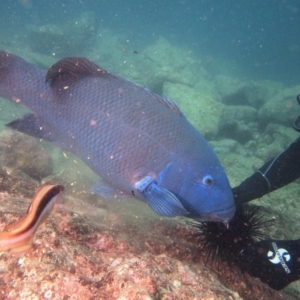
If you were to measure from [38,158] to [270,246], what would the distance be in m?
5.20

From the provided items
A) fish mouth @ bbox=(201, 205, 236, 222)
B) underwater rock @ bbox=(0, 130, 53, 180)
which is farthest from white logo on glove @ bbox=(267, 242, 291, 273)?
underwater rock @ bbox=(0, 130, 53, 180)

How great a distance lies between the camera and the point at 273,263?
2.34 meters

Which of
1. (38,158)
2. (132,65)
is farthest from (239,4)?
(38,158)

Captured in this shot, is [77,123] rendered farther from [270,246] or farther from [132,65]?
[132,65]

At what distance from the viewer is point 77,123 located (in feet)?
6.70

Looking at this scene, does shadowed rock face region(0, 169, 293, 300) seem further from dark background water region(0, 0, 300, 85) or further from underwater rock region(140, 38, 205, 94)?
dark background water region(0, 0, 300, 85)

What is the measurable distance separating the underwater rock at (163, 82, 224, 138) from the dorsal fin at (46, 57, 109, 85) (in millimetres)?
8840

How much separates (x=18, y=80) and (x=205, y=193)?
1775 mm

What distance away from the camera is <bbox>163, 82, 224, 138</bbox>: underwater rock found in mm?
10992

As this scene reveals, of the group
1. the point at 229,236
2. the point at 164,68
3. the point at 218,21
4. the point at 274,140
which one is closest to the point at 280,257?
the point at 229,236

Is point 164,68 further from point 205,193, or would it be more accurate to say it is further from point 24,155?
point 205,193

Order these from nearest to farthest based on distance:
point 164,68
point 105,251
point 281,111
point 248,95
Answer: point 105,251, point 281,111, point 248,95, point 164,68

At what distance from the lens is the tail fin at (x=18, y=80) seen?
204 cm

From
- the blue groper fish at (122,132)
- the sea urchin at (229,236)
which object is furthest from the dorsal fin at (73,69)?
the sea urchin at (229,236)
